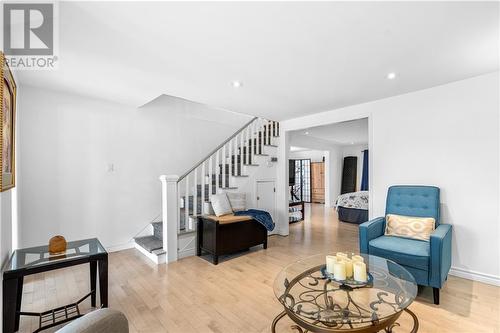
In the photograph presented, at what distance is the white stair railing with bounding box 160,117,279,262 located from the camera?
137 inches

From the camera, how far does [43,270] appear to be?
1860 mm

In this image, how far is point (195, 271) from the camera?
10.2 ft

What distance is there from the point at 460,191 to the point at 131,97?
4522 millimetres

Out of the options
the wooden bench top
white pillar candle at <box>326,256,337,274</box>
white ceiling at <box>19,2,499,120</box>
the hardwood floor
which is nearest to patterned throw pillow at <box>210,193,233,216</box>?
the wooden bench top

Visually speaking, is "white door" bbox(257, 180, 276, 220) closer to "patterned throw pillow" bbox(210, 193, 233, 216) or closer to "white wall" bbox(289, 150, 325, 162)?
"patterned throw pillow" bbox(210, 193, 233, 216)

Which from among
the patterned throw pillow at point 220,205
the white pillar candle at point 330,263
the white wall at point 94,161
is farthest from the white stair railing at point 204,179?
the white pillar candle at point 330,263

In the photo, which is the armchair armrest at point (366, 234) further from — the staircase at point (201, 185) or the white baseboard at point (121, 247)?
the white baseboard at point (121, 247)

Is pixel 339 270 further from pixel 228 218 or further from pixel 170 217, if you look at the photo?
pixel 170 217

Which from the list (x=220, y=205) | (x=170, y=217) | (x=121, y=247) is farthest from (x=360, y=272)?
(x=121, y=247)

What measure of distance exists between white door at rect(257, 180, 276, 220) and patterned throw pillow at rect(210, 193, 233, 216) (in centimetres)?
95

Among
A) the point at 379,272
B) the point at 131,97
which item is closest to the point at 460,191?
the point at 379,272

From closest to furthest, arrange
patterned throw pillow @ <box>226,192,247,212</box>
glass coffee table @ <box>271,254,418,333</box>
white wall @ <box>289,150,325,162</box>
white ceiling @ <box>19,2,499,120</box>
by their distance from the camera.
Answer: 1. glass coffee table @ <box>271,254,418,333</box>
2. white ceiling @ <box>19,2,499,120</box>
3. patterned throw pillow @ <box>226,192,247,212</box>
4. white wall @ <box>289,150,325,162</box>

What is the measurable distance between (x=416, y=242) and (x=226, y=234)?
7.56ft

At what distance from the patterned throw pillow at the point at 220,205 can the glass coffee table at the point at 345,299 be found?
1766 millimetres
